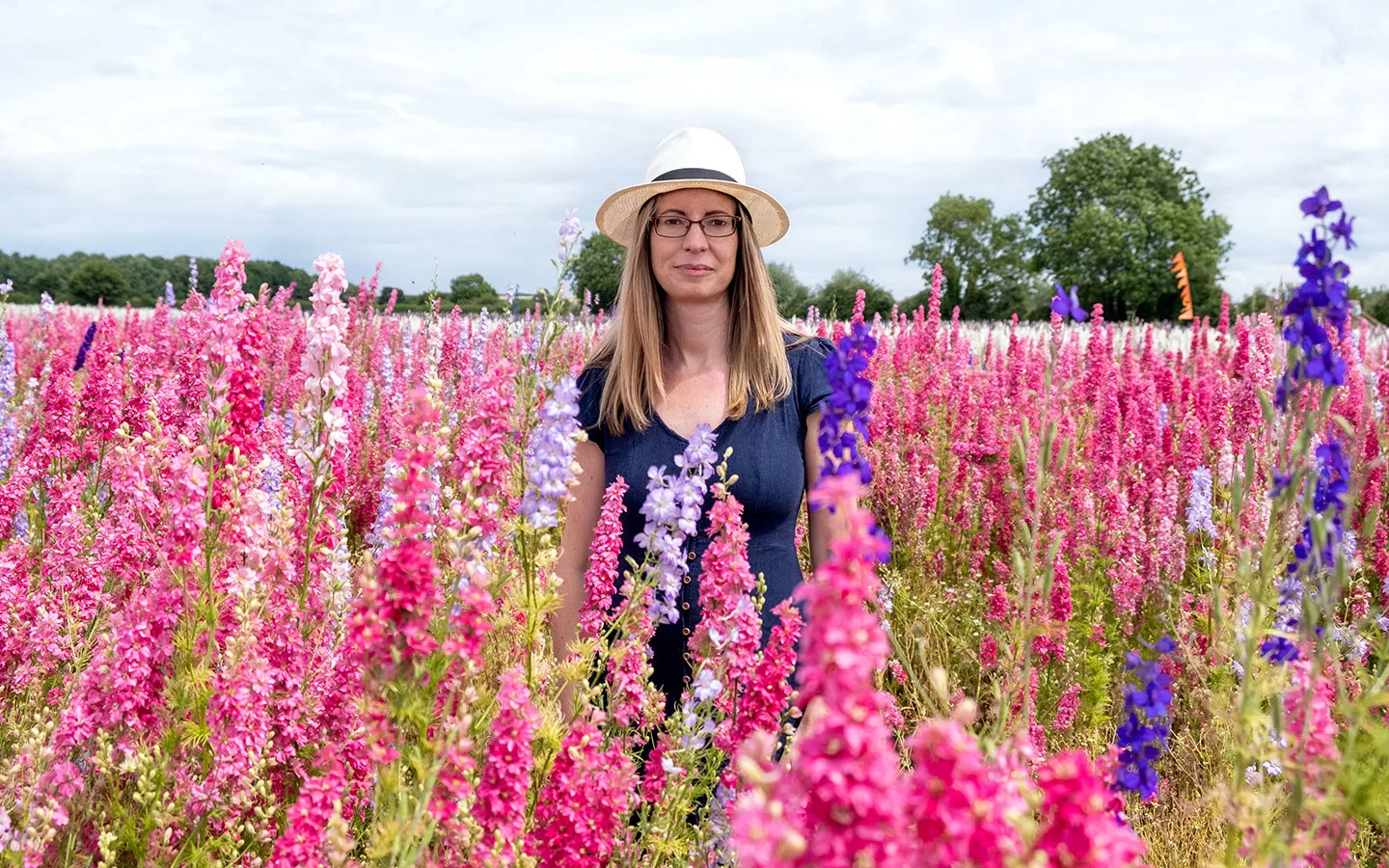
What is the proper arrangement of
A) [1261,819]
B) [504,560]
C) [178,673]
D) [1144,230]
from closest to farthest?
1. [1261,819]
2. [178,673]
3. [504,560]
4. [1144,230]

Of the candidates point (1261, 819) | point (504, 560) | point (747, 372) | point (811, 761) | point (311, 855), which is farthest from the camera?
point (747, 372)

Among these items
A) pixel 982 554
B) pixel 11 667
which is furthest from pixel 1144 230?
pixel 11 667

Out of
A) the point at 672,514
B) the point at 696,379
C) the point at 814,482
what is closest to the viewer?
the point at 672,514

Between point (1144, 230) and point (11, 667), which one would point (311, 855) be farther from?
point (1144, 230)

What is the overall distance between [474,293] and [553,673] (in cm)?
1097

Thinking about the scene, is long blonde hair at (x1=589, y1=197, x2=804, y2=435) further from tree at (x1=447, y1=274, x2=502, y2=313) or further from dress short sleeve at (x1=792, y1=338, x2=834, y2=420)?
tree at (x1=447, y1=274, x2=502, y2=313)

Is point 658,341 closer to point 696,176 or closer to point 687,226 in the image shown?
point 687,226

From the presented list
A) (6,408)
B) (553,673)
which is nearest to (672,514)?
(553,673)

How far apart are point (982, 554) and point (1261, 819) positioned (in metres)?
4.45

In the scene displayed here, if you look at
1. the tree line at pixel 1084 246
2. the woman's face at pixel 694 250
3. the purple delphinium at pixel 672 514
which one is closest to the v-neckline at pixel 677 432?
the woman's face at pixel 694 250

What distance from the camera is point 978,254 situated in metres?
65.6

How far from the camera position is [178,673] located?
2557 mm

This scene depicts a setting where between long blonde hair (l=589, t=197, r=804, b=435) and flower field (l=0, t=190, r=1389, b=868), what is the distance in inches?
18.8

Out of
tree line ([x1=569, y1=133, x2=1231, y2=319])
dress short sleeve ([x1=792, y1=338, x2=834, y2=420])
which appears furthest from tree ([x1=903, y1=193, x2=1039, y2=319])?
dress short sleeve ([x1=792, y1=338, x2=834, y2=420])
